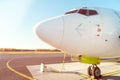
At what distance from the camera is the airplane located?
25.9 ft

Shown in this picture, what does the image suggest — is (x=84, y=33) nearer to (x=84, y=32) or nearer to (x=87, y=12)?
(x=84, y=32)

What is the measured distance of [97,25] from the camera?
887cm

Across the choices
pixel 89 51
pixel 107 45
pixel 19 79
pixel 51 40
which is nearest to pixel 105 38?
pixel 107 45

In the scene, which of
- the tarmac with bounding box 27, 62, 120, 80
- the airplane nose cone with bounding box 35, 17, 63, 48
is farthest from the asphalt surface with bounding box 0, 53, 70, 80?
the airplane nose cone with bounding box 35, 17, 63, 48

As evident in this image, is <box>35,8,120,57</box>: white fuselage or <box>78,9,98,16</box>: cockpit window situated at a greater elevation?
<box>78,9,98,16</box>: cockpit window

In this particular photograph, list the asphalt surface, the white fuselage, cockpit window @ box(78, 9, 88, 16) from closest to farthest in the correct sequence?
the white fuselage, cockpit window @ box(78, 9, 88, 16), the asphalt surface

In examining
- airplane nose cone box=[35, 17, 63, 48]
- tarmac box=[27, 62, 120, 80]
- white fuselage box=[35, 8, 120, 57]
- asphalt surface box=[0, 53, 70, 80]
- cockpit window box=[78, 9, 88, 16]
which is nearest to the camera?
airplane nose cone box=[35, 17, 63, 48]

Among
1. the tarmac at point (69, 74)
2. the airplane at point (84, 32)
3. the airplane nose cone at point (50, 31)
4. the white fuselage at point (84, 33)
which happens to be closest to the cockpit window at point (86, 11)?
the airplane at point (84, 32)

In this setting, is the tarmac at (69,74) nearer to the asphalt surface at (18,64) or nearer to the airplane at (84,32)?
the asphalt surface at (18,64)

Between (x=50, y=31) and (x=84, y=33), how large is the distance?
5.19 feet

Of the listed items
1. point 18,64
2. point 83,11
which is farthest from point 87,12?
point 18,64

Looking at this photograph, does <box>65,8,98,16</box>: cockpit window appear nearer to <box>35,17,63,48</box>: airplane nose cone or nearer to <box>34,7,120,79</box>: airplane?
<box>34,7,120,79</box>: airplane

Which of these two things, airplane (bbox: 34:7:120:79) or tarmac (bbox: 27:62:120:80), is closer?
airplane (bbox: 34:7:120:79)

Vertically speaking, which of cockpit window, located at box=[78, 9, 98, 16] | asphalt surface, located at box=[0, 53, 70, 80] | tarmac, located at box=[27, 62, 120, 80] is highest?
cockpit window, located at box=[78, 9, 98, 16]
